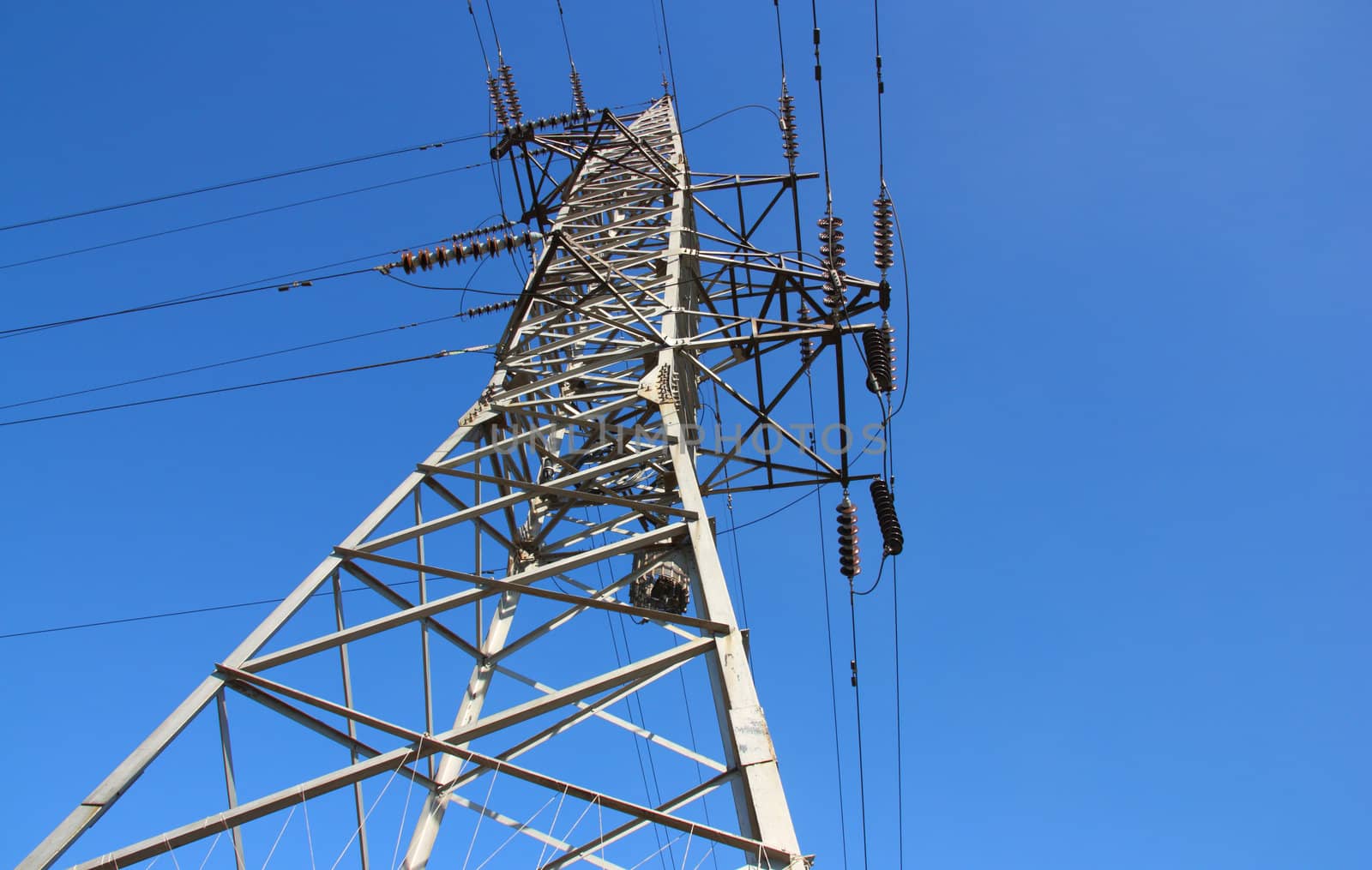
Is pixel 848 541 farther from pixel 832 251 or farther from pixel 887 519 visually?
pixel 832 251

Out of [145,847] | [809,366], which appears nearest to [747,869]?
[145,847]

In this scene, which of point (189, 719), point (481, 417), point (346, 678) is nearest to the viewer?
point (189, 719)

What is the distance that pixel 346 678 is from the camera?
610 cm

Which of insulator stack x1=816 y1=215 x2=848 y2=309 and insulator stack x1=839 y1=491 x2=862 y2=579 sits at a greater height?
insulator stack x1=816 y1=215 x2=848 y2=309

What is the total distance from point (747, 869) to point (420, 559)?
13.3 ft

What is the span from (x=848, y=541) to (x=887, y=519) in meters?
0.62

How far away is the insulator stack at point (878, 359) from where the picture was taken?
1060 cm

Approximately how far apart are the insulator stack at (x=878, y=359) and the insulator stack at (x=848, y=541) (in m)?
1.50

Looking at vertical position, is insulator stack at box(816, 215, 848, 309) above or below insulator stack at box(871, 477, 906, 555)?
above

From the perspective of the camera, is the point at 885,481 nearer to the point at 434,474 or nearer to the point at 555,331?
the point at 555,331

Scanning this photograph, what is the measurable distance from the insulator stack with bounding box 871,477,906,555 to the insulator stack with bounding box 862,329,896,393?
1.15 metres

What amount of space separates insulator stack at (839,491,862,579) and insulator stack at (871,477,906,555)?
52 cm

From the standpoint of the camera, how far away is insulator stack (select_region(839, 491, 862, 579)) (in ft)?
33.1

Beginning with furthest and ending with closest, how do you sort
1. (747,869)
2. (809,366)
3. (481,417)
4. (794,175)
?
1. (794,175)
2. (809,366)
3. (481,417)
4. (747,869)
